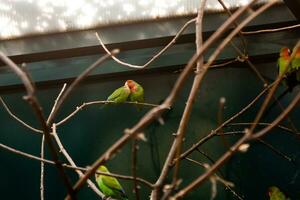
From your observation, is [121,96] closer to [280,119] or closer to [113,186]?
[113,186]

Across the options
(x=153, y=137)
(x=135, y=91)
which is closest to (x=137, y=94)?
(x=135, y=91)

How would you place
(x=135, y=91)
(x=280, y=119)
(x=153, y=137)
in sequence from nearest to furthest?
1. (x=280, y=119)
2. (x=135, y=91)
3. (x=153, y=137)

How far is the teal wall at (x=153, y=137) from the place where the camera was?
2.34 meters

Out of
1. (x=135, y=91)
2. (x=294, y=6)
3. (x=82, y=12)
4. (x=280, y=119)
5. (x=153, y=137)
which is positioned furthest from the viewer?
(x=153, y=137)

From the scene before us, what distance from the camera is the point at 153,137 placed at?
2486mm

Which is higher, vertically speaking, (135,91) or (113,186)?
(135,91)

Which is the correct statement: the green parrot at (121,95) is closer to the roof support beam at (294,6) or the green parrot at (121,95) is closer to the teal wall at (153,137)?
the teal wall at (153,137)

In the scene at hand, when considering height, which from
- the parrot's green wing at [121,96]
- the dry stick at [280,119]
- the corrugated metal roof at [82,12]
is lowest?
the dry stick at [280,119]

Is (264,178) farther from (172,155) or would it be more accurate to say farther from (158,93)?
(172,155)

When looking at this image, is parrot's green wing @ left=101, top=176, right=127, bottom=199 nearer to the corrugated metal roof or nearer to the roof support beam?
the corrugated metal roof

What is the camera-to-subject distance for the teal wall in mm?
2342

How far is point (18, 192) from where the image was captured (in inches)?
101

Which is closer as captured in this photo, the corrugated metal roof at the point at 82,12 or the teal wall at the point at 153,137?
the corrugated metal roof at the point at 82,12

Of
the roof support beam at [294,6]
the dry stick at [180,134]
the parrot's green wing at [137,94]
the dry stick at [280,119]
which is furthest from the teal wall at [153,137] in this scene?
the dry stick at [280,119]
